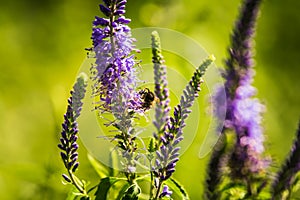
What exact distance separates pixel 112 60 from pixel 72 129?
15 centimetres

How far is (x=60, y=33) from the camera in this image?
176 inches

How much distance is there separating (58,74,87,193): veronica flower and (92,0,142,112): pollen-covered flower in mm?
37

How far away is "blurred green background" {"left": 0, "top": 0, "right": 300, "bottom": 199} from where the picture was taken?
3365 millimetres

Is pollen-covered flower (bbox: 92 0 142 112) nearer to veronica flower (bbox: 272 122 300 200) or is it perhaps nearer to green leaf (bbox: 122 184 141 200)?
green leaf (bbox: 122 184 141 200)

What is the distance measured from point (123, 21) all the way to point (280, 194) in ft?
1.73

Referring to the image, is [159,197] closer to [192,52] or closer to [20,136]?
[192,52]

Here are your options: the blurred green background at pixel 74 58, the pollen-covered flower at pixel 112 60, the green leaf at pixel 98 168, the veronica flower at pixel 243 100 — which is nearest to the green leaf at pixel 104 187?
the pollen-covered flower at pixel 112 60

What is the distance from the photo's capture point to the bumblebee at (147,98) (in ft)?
4.29

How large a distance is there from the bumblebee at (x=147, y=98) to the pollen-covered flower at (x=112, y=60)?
0.10 meters

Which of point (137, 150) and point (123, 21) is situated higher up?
point (123, 21)

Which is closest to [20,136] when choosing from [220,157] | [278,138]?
[278,138]

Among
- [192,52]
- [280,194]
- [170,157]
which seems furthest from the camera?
[192,52]

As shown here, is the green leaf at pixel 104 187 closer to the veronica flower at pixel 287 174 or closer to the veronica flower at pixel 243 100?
the veronica flower at pixel 287 174

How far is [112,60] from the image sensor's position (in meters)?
1.18
